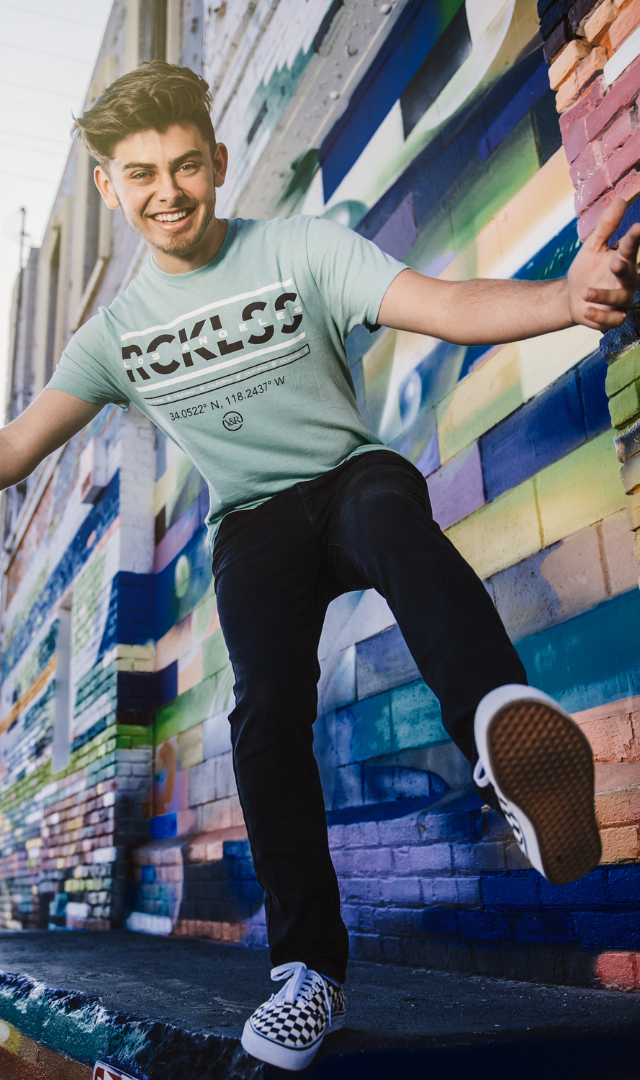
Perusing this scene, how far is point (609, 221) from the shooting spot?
1.02 meters

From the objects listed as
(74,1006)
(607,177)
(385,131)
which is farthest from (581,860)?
(385,131)

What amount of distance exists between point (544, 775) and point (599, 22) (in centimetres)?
A: 173

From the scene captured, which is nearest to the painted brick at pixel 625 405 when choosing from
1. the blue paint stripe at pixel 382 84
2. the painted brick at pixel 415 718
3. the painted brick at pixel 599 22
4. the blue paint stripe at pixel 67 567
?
the painted brick at pixel 599 22

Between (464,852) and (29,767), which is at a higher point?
(29,767)

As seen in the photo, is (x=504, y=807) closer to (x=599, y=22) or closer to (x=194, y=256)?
(x=194, y=256)

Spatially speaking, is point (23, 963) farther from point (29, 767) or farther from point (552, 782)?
point (29, 767)

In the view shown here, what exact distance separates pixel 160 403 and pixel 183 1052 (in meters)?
1.13

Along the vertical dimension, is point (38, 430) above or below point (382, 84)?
below


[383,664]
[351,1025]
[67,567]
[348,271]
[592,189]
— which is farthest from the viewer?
[67,567]

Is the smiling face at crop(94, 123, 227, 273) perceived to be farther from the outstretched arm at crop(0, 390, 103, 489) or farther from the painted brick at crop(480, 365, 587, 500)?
the painted brick at crop(480, 365, 587, 500)

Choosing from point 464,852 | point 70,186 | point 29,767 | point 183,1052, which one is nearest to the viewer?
point 183,1052

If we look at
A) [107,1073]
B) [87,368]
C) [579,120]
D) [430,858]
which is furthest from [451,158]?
[107,1073]

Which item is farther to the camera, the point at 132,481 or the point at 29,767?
the point at 29,767

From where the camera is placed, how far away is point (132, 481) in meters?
5.67
